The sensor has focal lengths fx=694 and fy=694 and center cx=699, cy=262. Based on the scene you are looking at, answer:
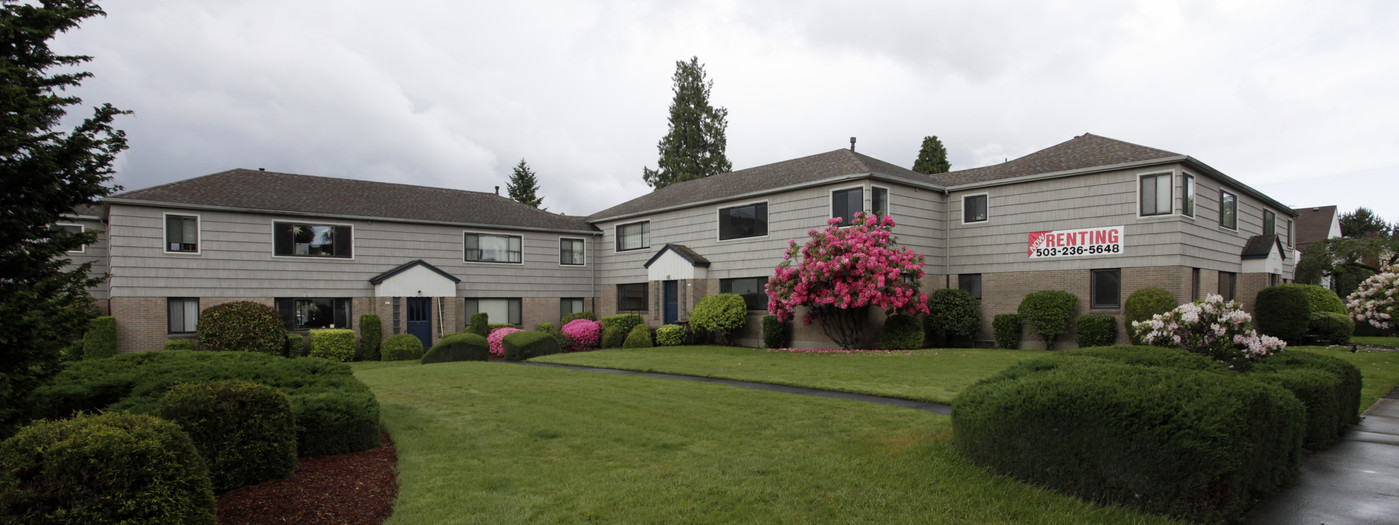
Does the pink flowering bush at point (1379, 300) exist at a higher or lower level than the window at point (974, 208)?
lower

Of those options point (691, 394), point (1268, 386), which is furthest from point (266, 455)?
point (1268, 386)

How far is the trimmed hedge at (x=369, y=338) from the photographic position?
22.6 m

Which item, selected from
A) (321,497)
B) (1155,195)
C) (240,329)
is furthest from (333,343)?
(1155,195)

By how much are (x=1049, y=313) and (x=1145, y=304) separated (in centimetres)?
230

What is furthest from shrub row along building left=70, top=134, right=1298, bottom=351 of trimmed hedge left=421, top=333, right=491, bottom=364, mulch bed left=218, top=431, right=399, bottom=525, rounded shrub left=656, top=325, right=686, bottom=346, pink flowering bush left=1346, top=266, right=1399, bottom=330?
mulch bed left=218, top=431, right=399, bottom=525

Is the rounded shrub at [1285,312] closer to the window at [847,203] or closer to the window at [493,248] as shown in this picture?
the window at [847,203]

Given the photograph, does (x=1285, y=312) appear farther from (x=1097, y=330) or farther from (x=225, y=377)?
(x=225, y=377)

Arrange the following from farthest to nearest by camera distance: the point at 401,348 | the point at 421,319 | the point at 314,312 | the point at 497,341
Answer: the point at 421,319 < the point at 497,341 < the point at 314,312 < the point at 401,348

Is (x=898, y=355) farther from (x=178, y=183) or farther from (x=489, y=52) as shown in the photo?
(x=178, y=183)

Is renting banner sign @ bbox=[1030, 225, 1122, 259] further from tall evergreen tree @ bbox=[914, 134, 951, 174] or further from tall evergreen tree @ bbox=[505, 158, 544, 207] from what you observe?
tall evergreen tree @ bbox=[505, 158, 544, 207]

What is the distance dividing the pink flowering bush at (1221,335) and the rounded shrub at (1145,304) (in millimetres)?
9526

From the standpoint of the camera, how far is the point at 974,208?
2173 centimetres

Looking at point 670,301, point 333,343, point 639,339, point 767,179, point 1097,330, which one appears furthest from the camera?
point 670,301

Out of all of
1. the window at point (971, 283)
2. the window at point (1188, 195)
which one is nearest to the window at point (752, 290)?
the window at point (971, 283)
